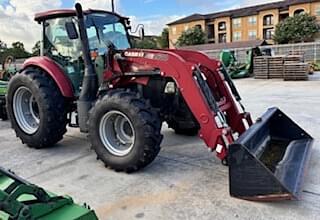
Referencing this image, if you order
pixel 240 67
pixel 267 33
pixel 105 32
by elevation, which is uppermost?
pixel 267 33

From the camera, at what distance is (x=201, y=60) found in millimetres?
4332

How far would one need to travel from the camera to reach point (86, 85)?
14.3ft

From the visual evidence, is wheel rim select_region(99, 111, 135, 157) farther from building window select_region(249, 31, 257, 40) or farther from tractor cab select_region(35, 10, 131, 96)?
building window select_region(249, 31, 257, 40)

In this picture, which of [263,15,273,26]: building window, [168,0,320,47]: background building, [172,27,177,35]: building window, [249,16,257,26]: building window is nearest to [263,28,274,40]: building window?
[168,0,320,47]: background building

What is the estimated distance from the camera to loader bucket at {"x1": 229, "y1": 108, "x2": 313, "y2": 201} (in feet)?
9.43

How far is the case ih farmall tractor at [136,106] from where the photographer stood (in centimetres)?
337

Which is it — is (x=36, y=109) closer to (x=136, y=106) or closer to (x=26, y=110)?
(x=26, y=110)

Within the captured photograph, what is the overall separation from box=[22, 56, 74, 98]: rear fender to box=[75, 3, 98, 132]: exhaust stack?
1.13ft

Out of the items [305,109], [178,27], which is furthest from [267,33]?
[305,109]

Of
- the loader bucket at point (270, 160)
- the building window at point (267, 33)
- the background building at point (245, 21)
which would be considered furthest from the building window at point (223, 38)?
the loader bucket at point (270, 160)

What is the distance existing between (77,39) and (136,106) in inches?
62.9

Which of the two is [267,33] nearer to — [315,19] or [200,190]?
[315,19]

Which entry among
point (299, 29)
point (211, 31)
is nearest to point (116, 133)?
point (299, 29)

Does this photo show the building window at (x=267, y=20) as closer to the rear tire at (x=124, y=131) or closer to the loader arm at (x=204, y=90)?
the loader arm at (x=204, y=90)
